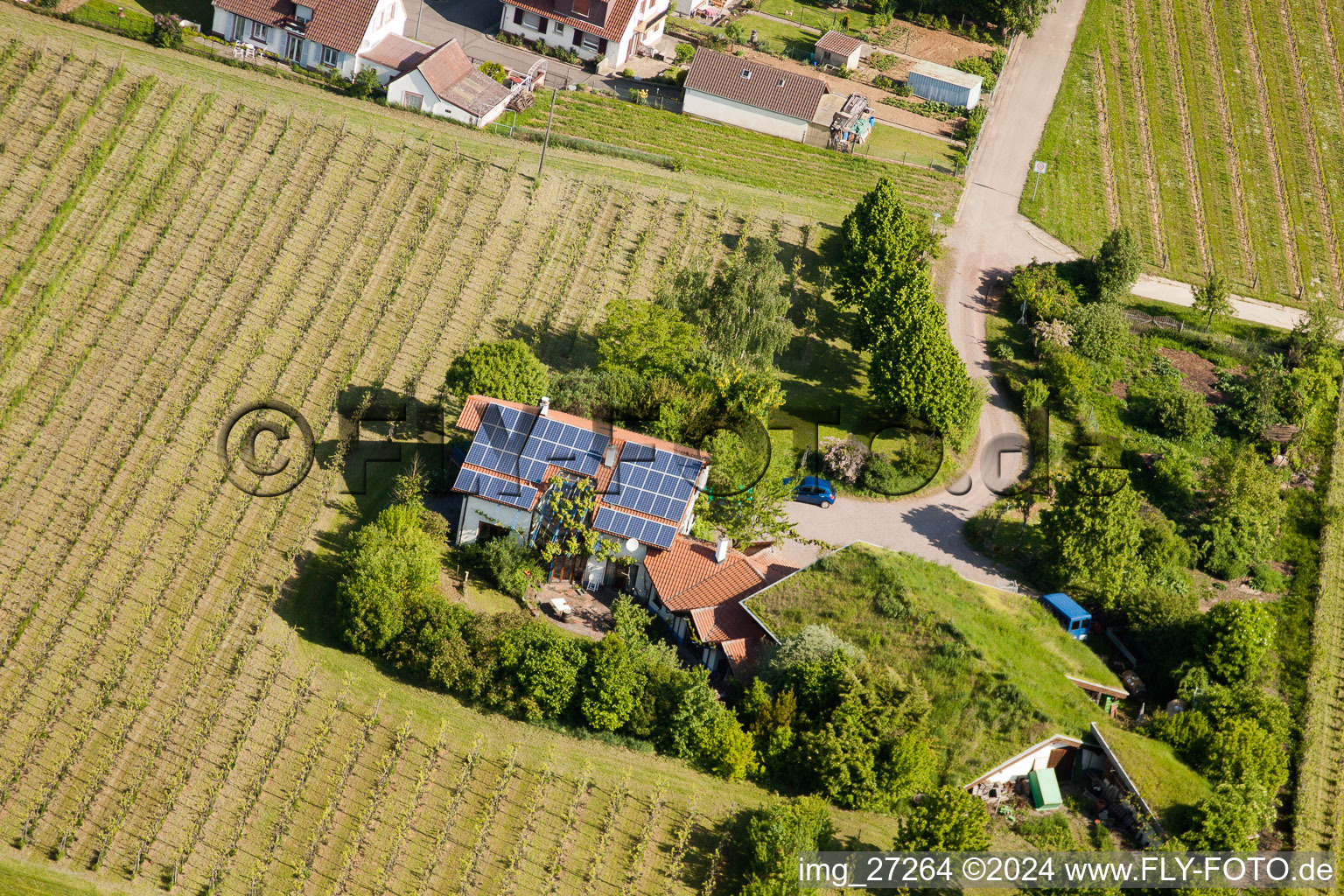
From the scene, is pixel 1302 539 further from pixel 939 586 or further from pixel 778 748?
pixel 778 748

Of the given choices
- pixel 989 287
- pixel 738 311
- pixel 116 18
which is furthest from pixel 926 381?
pixel 116 18

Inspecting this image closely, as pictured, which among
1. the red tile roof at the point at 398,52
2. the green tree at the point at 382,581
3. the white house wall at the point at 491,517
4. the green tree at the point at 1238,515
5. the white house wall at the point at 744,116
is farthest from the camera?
the white house wall at the point at 744,116

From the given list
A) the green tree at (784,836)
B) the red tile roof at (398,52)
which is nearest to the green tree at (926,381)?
the green tree at (784,836)

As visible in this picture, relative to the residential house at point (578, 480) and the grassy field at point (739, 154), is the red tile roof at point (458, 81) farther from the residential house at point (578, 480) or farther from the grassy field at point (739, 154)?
the residential house at point (578, 480)

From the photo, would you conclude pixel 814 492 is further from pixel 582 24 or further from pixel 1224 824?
pixel 582 24

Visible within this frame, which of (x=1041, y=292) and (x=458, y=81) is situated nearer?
(x=1041, y=292)

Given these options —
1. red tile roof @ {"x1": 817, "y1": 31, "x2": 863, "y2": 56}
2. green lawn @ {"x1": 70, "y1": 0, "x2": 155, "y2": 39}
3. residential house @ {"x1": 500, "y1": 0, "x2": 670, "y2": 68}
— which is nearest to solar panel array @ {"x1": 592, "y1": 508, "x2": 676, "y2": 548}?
residential house @ {"x1": 500, "y1": 0, "x2": 670, "y2": 68}
